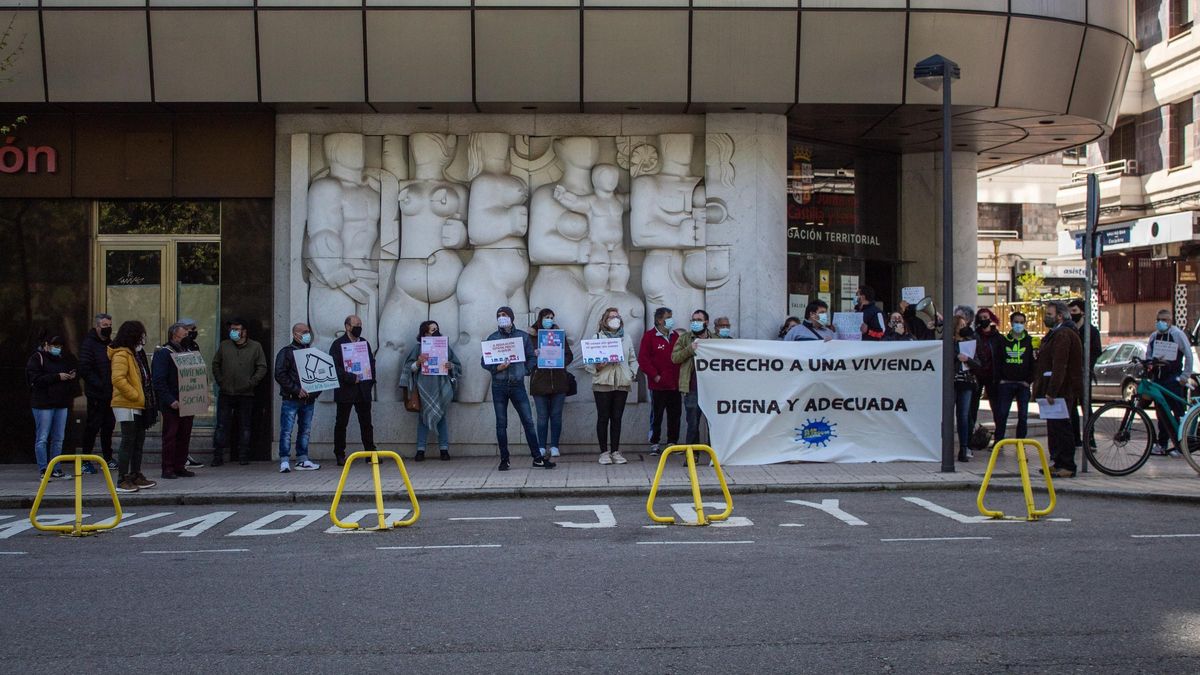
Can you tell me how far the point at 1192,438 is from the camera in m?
13.7

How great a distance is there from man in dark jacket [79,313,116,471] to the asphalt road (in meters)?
3.88

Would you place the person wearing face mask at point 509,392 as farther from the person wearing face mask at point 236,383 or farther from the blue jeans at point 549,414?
the person wearing face mask at point 236,383

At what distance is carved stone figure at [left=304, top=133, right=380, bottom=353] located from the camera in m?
16.8

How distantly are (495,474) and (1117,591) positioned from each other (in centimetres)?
843

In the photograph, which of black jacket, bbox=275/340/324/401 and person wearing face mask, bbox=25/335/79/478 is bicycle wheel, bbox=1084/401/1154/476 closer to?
black jacket, bbox=275/340/324/401

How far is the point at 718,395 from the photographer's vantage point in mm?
14812

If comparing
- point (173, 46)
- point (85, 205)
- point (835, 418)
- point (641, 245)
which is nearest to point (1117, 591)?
point (835, 418)

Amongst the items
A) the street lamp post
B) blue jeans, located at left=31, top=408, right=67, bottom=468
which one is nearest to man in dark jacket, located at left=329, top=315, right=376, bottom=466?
blue jeans, located at left=31, top=408, right=67, bottom=468

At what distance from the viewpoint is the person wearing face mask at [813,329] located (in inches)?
625

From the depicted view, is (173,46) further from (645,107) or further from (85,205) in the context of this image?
(645,107)

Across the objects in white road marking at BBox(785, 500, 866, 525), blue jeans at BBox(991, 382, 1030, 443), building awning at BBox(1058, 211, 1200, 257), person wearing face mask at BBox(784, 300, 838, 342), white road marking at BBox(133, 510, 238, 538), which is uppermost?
building awning at BBox(1058, 211, 1200, 257)

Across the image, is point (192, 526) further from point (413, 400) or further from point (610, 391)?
point (610, 391)

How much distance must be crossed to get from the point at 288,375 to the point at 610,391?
4.15 metres

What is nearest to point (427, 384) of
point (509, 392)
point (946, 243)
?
point (509, 392)
